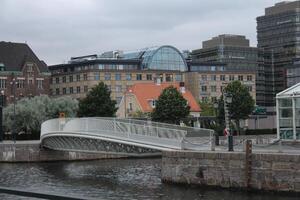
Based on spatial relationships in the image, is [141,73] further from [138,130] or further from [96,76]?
[138,130]

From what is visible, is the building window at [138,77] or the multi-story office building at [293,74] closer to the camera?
the building window at [138,77]

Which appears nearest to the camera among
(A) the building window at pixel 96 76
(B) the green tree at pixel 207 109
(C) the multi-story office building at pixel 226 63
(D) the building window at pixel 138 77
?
(B) the green tree at pixel 207 109

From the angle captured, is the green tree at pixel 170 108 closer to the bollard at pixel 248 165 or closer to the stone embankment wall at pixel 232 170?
the stone embankment wall at pixel 232 170

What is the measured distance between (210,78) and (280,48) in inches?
2104

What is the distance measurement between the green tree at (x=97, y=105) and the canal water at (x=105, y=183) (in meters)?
30.0

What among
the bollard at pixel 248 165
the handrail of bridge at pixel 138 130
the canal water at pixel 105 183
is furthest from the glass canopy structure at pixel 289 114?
the bollard at pixel 248 165

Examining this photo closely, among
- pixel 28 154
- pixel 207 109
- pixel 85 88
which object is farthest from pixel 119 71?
pixel 28 154

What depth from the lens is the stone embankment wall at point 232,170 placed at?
26.9m

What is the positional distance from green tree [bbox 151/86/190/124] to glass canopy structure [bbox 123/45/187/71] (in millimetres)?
47127

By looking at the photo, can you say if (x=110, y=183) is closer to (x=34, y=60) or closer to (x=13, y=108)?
(x=13, y=108)

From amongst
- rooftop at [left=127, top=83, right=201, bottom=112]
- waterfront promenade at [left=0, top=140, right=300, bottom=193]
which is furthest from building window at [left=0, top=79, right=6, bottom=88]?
waterfront promenade at [left=0, top=140, right=300, bottom=193]

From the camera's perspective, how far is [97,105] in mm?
85812

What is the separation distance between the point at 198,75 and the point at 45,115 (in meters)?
60.8

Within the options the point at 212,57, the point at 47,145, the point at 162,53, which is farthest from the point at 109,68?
the point at 47,145
